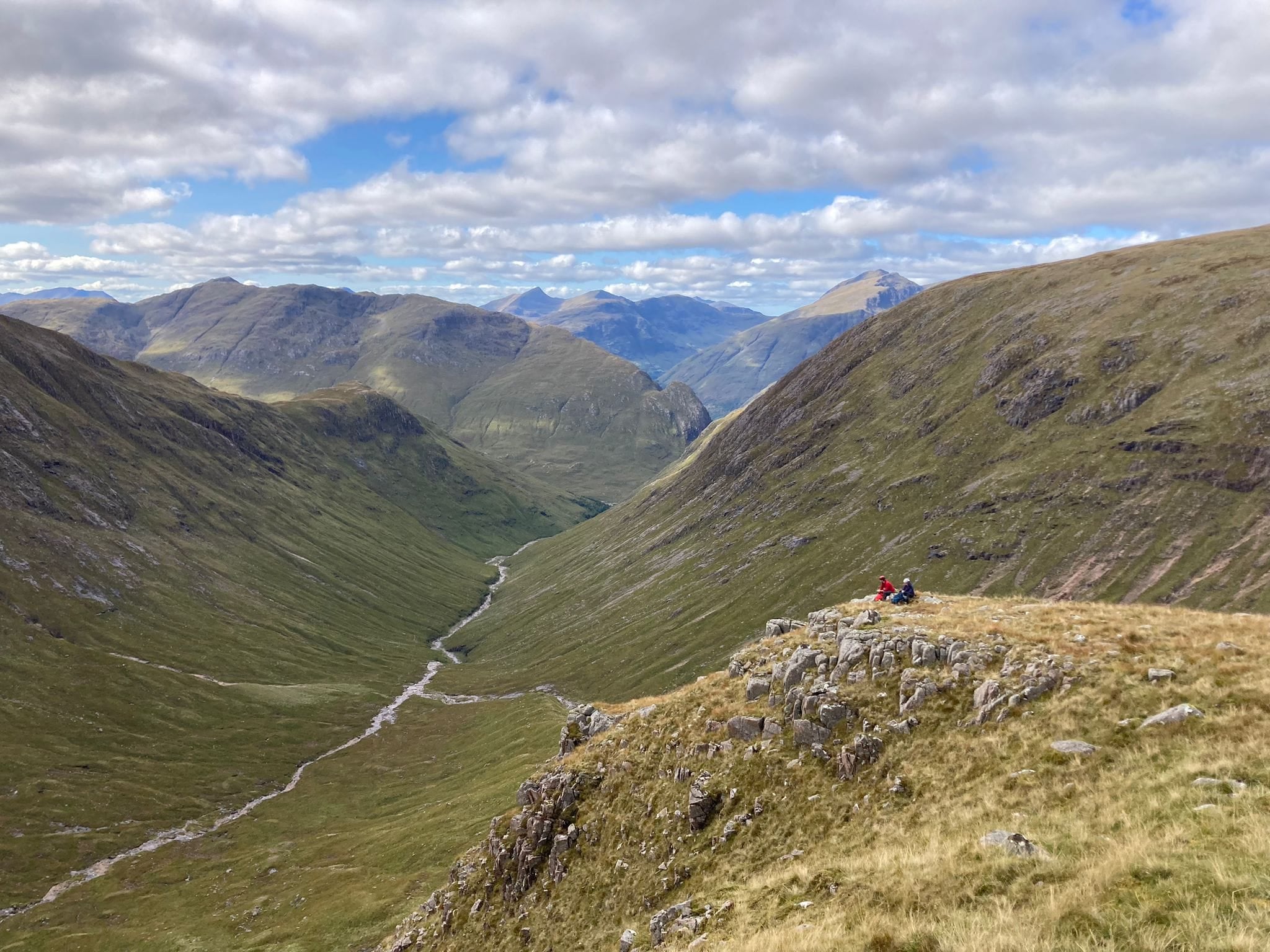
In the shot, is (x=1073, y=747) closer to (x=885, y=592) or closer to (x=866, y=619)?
(x=866, y=619)

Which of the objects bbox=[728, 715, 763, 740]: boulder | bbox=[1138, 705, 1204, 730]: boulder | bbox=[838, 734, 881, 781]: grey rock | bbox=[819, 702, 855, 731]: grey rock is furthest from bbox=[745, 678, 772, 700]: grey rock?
bbox=[1138, 705, 1204, 730]: boulder

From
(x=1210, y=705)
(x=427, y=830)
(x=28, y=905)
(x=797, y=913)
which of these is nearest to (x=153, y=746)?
(x=28, y=905)

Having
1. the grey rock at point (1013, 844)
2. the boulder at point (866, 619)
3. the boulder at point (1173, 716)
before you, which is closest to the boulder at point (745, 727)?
the boulder at point (866, 619)

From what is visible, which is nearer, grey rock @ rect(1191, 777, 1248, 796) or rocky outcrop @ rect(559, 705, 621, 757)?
grey rock @ rect(1191, 777, 1248, 796)

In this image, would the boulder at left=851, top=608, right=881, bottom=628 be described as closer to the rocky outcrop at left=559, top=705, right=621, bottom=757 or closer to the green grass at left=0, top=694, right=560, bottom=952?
the rocky outcrop at left=559, top=705, right=621, bottom=757

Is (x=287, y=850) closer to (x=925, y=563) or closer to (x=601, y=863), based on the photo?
(x=601, y=863)
